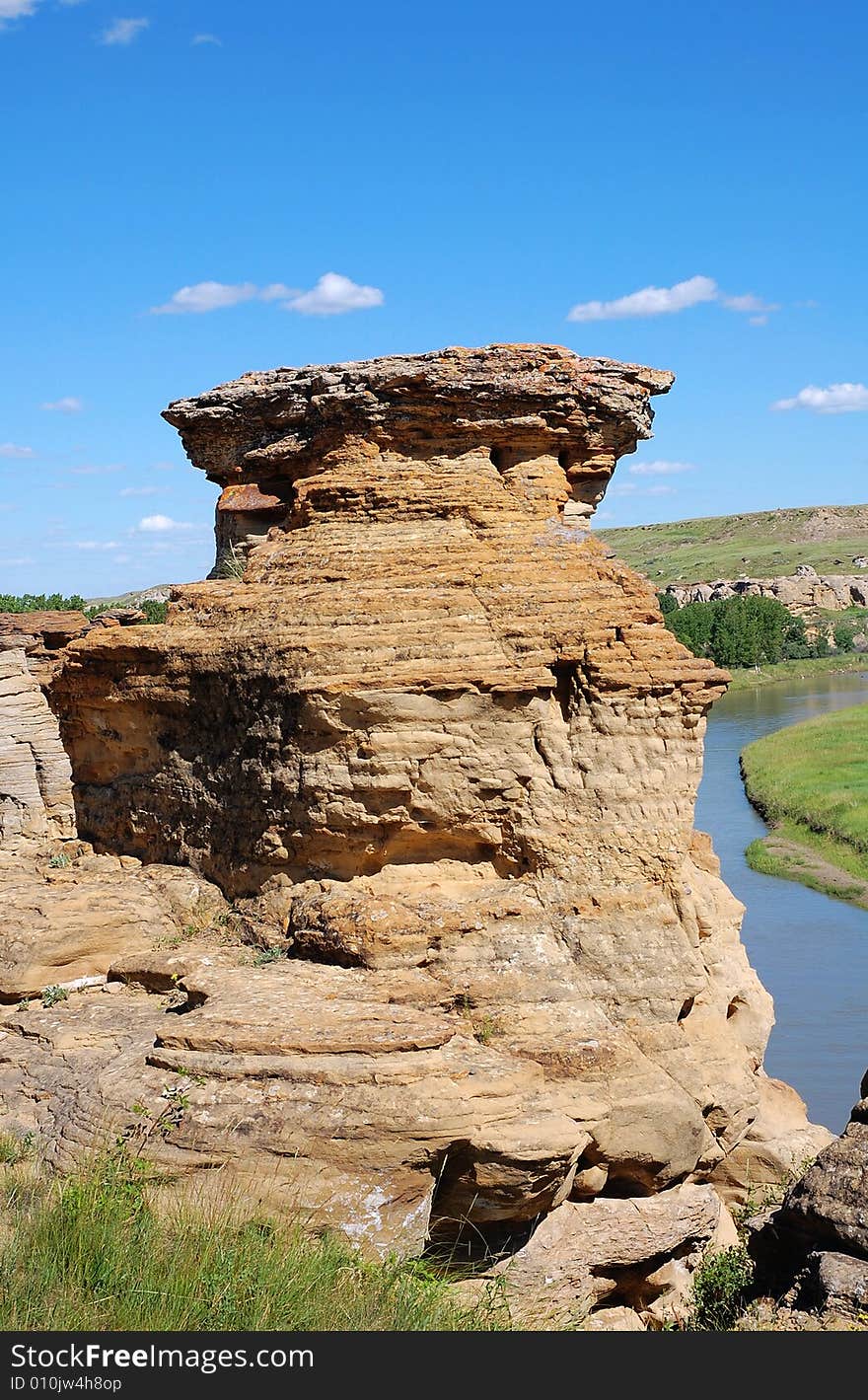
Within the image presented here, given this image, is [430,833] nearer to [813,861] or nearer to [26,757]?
[26,757]

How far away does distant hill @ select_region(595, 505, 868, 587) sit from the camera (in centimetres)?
12825

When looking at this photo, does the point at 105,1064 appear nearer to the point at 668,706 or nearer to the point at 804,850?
the point at 668,706

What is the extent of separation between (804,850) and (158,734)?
2590cm

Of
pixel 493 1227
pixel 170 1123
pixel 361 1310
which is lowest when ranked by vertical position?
pixel 493 1227

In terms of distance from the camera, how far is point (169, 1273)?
6090 millimetres

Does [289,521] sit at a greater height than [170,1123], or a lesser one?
greater

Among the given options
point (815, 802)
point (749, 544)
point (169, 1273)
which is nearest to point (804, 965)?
point (815, 802)

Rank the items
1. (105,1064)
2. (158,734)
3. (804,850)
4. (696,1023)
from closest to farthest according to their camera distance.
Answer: (105,1064)
(696,1023)
(158,734)
(804,850)

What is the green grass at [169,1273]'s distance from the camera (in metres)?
5.82

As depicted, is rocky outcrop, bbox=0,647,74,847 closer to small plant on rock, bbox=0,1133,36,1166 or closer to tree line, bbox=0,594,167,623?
small plant on rock, bbox=0,1133,36,1166

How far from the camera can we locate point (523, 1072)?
8.23 meters

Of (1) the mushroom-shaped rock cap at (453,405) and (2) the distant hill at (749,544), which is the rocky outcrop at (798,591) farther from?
(1) the mushroom-shaped rock cap at (453,405)

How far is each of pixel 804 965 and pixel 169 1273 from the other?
1996cm

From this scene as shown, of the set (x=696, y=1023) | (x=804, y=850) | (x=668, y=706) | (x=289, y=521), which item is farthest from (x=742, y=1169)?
(x=804, y=850)
